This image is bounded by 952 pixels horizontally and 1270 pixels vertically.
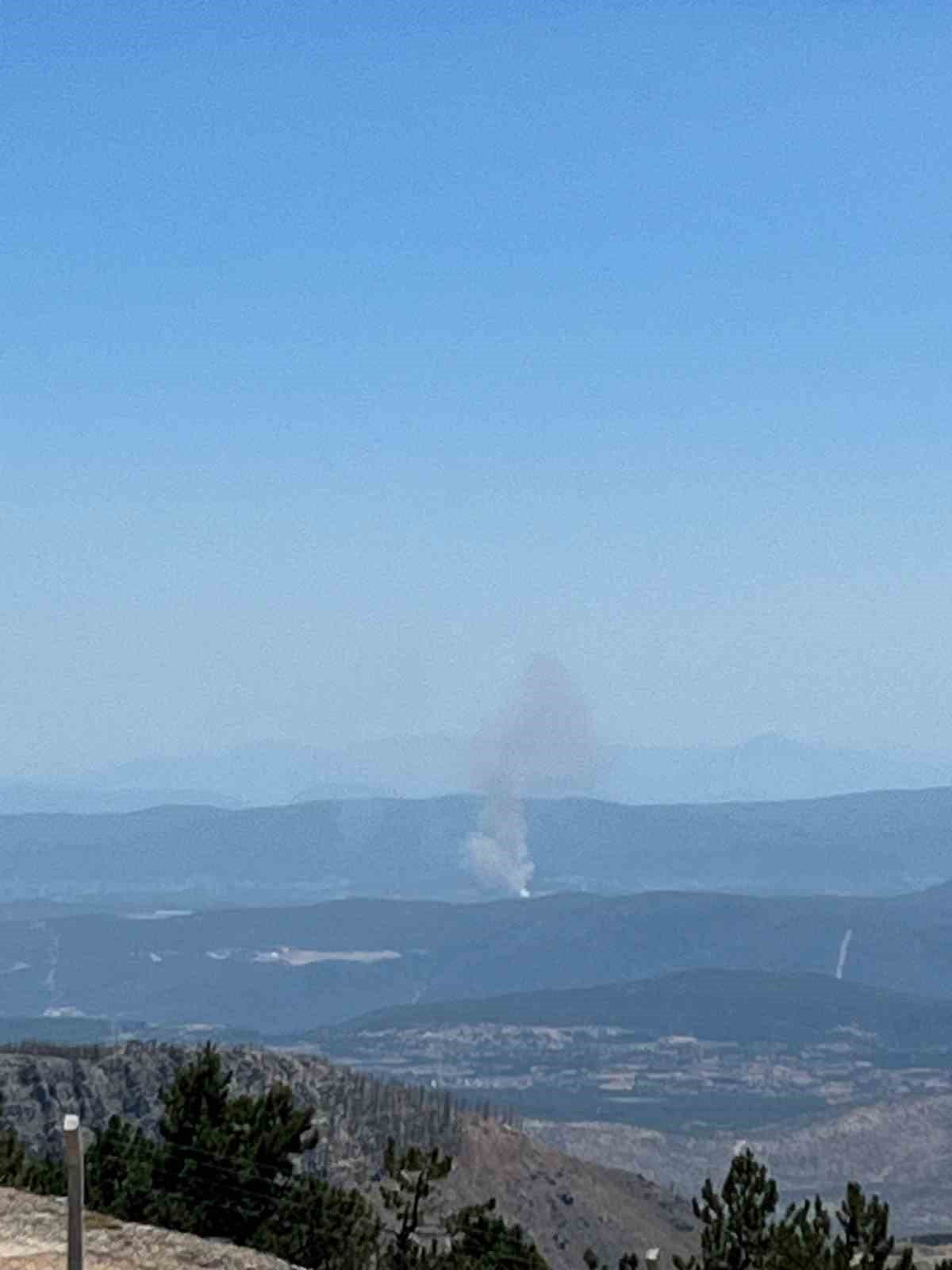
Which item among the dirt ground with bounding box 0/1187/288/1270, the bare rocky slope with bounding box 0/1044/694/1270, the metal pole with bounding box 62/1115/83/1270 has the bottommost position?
the bare rocky slope with bounding box 0/1044/694/1270

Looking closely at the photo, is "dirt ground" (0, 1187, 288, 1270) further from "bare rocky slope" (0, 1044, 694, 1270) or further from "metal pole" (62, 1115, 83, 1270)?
"bare rocky slope" (0, 1044, 694, 1270)

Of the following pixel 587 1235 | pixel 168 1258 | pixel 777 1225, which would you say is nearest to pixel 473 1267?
Result: pixel 777 1225

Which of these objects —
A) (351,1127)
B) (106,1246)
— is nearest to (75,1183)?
(106,1246)

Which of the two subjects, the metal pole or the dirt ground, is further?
the dirt ground

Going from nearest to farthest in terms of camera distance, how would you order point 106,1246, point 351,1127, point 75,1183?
1. point 75,1183
2. point 106,1246
3. point 351,1127

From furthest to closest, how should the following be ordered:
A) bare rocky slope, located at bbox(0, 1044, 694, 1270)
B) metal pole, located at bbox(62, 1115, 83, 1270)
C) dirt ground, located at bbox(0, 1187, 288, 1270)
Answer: bare rocky slope, located at bbox(0, 1044, 694, 1270), dirt ground, located at bbox(0, 1187, 288, 1270), metal pole, located at bbox(62, 1115, 83, 1270)

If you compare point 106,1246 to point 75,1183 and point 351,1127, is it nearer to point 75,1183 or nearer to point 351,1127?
point 75,1183

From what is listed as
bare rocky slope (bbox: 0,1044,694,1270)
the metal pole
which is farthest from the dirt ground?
bare rocky slope (bbox: 0,1044,694,1270)
